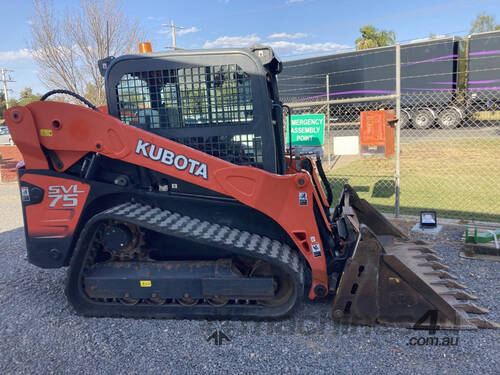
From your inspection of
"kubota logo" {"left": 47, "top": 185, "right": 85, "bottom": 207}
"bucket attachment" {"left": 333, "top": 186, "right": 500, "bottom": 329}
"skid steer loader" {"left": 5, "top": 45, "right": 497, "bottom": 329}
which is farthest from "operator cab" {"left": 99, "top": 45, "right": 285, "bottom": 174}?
"bucket attachment" {"left": 333, "top": 186, "right": 500, "bottom": 329}

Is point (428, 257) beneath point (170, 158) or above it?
beneath

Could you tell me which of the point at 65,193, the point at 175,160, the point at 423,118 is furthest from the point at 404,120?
the point at 65,193

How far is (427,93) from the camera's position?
772 inches

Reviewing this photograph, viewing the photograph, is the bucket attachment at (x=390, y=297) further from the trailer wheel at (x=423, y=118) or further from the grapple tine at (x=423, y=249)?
the trailer wheel at (x=423, y=118)

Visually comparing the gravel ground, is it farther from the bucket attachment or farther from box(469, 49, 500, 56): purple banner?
box(469, 49, 500, 56): purple banner

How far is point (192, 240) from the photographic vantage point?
12.0 feet

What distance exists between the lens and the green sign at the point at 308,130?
33.0ft

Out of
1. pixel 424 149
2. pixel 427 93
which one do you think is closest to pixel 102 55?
pixel 424 149

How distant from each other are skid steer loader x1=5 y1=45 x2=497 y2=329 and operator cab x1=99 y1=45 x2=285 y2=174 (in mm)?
10

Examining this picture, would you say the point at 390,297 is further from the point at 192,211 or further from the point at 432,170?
the point at 432,170

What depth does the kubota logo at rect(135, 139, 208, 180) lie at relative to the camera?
12.4 ft

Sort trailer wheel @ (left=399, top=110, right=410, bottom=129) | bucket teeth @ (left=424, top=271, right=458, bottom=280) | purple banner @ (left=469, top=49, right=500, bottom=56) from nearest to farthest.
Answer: bucket teeth @ (left=424, top=271, right=458, bottom=280), purple banner @ (left=469, top=49, right=500, bottom=56), trailer wheel @ (left=399, top=110, right=410, bottom=129)

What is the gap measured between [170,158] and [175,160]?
5 cm

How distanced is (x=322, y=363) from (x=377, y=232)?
2253mm
